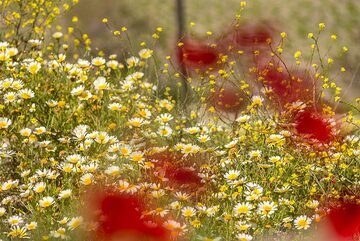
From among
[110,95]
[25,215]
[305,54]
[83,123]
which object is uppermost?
[305,54]

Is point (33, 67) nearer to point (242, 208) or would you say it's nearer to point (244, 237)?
point (242, 208)

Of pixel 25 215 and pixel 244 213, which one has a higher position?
pixel 25 215

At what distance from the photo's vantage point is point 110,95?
182 inches

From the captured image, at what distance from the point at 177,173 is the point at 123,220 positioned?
2.57 ft

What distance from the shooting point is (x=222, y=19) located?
6.62 meters

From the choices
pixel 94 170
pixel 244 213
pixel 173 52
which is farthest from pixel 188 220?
pixel 173 52

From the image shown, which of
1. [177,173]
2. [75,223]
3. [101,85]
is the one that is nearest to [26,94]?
[101,85]

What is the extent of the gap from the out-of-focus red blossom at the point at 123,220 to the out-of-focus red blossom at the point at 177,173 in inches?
15.9

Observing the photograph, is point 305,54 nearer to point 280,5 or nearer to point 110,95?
point 280,5

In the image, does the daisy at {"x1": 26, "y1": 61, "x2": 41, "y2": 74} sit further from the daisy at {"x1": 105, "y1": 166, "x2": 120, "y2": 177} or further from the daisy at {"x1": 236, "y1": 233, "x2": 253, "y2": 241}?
the daisy at {"x1": 236, "y1": 233, "x2": 253, "y2": 241}

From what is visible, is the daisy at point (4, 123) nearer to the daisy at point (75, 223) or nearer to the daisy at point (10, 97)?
the daisy at point (10, 97)

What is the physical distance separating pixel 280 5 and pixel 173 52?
1106mm

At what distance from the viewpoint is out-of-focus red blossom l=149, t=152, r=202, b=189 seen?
139 inches

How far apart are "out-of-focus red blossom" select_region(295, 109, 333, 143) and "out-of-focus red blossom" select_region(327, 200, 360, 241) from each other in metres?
0.60
